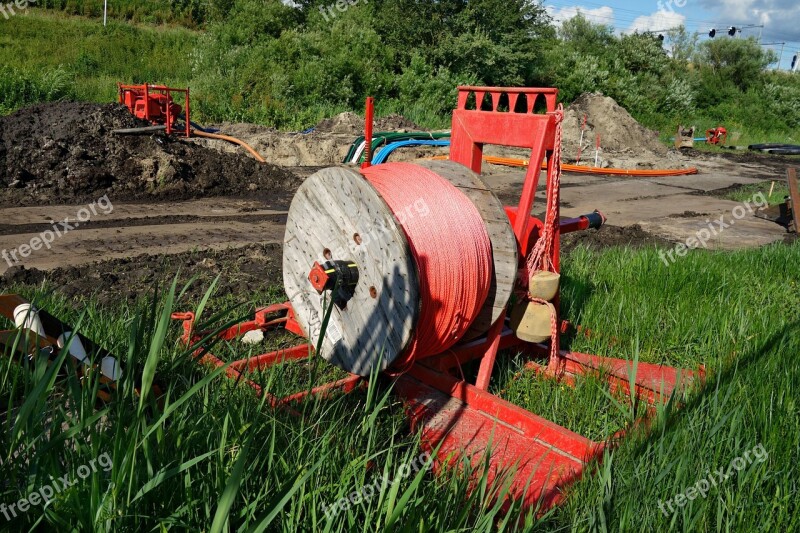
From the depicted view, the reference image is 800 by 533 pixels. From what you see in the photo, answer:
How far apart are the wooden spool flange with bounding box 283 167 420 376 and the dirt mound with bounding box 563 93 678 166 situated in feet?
71.2

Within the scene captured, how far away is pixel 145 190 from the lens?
12289 millimetres

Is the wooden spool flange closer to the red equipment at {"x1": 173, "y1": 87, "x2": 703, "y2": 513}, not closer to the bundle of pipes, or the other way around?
the red equipment at {"x1": 173, "y1": 87, "x2": 703, "y2": 513}

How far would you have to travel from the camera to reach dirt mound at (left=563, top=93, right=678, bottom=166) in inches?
1013

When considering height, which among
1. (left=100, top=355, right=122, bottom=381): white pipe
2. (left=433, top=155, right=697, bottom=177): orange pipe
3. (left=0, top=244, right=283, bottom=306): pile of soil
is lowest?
(left=0, top=244, right=283, bottom=306): pile of soil

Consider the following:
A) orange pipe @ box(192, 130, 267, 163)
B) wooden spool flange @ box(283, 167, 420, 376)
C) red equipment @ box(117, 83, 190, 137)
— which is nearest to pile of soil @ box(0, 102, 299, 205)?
orange pipe @ box(192, 130, 267, 163)

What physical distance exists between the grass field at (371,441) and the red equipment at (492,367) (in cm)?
16

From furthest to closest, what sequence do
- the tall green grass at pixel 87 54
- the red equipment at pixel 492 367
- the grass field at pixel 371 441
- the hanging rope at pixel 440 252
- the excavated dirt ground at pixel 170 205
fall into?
the tall green grass at pixel 87 54, the excavated dirt ground at pixel 170 205, the hanging rope at pixel 440 252, the red equipment at pixel 492 367, the grass field at pixel 371 441

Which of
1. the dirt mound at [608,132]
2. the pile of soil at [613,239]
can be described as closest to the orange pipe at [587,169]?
the dirt mound at [608,132]

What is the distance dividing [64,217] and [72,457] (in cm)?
893

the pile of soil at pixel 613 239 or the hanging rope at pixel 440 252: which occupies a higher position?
the hanging rope at pixel 440 252

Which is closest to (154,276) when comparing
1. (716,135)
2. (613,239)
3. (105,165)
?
(105,165)

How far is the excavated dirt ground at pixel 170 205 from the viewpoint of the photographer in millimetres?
7312

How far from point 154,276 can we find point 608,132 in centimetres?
2327

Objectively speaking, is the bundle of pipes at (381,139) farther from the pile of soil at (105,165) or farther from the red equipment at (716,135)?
the red equipment at (716,135)
